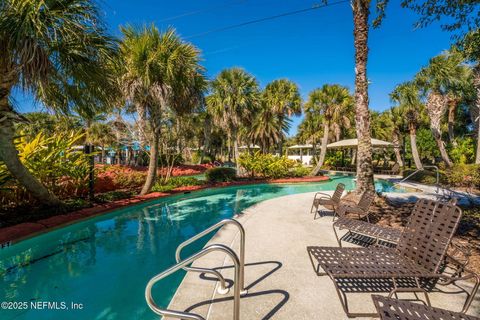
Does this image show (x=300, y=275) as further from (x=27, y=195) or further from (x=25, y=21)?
(x=27, y=195)

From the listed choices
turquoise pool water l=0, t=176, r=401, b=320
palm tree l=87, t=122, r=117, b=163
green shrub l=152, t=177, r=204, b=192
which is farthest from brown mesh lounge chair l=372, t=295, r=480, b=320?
palm tree l=87, t=122, r=117, b=163

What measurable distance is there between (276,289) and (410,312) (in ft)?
4.87

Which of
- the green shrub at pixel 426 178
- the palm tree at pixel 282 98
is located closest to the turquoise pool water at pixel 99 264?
the green shrub at pixel 426 178

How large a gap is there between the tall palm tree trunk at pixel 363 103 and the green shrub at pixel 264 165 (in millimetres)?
9181

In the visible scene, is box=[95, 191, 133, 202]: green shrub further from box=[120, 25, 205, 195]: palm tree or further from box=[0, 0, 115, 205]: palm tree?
box=[120, 25, 205, 195]: palm tree

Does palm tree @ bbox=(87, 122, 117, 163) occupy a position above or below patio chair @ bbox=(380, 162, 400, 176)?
above

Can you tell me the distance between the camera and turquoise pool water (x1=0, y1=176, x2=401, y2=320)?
315 cm

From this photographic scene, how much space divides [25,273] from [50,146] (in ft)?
15.4

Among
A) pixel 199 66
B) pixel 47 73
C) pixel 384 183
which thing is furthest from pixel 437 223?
pixel 384 183

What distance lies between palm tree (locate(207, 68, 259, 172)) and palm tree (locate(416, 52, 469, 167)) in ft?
41.5

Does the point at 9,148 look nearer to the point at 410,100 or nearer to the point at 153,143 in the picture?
the point at 153,143

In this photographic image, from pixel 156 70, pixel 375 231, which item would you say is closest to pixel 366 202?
pixel 375 231

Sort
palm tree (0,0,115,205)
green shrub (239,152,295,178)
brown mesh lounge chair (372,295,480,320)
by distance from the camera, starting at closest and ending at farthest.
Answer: brown mesh lounge chair (372,295,480,320) → palm tree (0,0,115,205) → green shrub (239,152,295,178)

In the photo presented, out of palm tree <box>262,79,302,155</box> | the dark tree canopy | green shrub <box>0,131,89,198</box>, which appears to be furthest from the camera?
palm tree <box>262,79,302,155</box>
